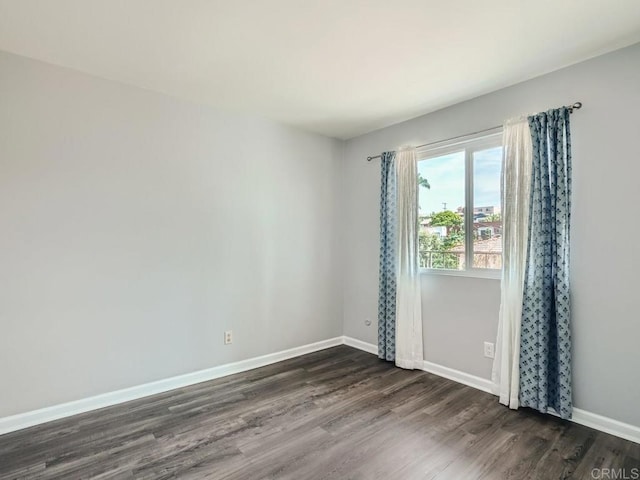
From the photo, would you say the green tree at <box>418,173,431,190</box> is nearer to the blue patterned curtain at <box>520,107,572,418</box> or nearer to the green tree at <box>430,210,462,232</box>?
the green tree at <box>430,210,462,232</box>

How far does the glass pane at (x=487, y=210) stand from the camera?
2.88 metres

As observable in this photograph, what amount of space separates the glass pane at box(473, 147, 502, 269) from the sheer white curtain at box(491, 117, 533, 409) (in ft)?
0.63

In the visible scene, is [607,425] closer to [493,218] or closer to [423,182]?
[493,218]

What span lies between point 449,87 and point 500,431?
261 centimetres

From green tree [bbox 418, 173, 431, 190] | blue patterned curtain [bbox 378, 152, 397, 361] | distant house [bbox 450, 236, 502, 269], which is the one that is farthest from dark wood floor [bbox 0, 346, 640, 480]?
green tree [bbox 418, 173, 431, 190]

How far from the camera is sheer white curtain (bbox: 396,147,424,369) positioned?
11.0 ft

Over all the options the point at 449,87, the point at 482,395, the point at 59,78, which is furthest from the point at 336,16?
the point at 482,395

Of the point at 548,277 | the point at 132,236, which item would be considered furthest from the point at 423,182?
the point at 132,236

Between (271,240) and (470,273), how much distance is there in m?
1.98

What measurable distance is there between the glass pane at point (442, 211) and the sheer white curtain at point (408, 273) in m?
0.12

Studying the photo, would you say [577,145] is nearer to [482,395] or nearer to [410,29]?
[410,29]

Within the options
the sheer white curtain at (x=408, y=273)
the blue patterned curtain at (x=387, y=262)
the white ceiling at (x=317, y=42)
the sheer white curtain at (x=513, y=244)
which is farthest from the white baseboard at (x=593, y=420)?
the white ceiling at (x=317, y=42)

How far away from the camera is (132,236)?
271cm

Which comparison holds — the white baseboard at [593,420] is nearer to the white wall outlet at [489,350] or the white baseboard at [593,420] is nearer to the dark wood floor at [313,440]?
the dark wood floor at [313,440]
